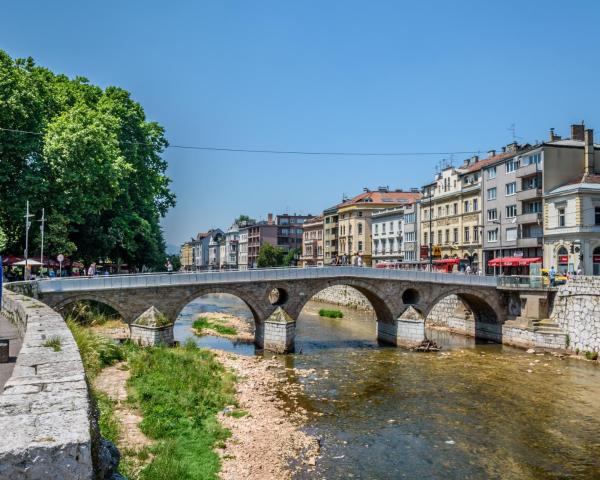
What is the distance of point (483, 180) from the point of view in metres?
50.9

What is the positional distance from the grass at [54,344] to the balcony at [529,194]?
42810 mm

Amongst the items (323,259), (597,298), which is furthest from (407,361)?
(323,259)

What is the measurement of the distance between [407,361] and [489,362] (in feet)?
14.8

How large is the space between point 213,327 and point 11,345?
30.4 meters

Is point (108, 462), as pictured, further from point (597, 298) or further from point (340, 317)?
point (340, 317)

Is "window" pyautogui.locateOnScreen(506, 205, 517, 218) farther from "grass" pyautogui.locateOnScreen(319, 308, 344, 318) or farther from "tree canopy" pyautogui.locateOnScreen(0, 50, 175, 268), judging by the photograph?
"tree canopy" pyautogui.locateOnScreen(0, 50, 175, 268)

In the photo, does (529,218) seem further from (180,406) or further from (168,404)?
(168,404)

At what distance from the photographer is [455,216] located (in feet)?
182

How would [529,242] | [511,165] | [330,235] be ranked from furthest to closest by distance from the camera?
1. [330,235]
2. [511,165]
3. [529,242]

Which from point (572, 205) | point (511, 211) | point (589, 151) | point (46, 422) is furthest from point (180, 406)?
point (589, 151)

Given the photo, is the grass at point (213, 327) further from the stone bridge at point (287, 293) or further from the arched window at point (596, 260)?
the arched window at point (596, 260)

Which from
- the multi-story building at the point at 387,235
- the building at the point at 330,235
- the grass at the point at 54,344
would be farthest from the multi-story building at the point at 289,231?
the grass at the point at 54,344

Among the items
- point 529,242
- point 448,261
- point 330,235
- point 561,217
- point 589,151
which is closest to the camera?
point 561,217

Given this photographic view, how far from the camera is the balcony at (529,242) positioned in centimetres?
4403
